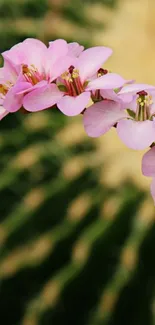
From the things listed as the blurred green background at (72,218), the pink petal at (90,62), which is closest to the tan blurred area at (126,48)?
the blurred green background at (72,218)

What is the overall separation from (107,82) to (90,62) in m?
0.02

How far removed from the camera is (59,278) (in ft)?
1.71

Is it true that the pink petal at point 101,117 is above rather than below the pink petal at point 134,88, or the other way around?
below

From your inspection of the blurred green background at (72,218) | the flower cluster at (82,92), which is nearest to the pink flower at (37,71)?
the flower cluster at (82,92)

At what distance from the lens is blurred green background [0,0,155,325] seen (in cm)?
51

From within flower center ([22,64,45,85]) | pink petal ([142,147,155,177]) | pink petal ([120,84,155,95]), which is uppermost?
flower center ([22,64,45,85])

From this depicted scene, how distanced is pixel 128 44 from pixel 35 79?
0.46m

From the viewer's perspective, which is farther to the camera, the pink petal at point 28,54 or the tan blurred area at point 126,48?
the tan blurred area at point 126,48

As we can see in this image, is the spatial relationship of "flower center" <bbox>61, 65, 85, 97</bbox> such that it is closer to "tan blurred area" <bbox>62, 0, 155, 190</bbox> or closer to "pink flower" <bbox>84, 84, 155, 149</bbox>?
"pink flower" <bbox>84, 84, 155, 149</bbox>

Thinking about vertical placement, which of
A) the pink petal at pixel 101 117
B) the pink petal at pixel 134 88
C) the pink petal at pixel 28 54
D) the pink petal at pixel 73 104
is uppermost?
the pink petal at pixel 28 54

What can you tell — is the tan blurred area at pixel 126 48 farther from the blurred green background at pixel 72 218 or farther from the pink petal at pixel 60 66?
the pink petal at pixel 60 66

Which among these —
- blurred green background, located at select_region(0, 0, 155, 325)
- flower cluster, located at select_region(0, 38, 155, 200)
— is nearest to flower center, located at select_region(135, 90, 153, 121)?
flower cluster, located at select_region(0, 38, 155, 200)

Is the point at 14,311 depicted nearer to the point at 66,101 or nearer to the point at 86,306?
the point at 86,306

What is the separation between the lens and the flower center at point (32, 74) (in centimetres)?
24
